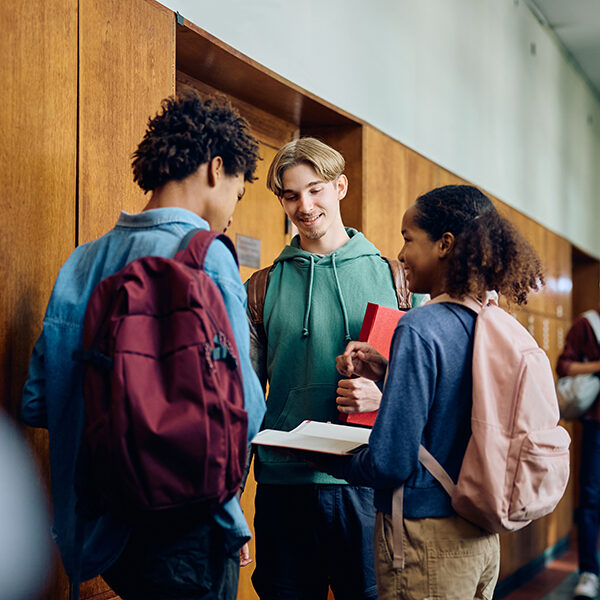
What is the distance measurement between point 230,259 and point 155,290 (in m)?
0.16

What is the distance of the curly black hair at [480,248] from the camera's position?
155 cm

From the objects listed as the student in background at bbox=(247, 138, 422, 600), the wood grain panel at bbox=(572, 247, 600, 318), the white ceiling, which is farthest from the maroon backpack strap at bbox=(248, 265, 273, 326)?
the wood grain panel at bbox=(572, 247, 600, 318)

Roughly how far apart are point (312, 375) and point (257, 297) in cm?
30

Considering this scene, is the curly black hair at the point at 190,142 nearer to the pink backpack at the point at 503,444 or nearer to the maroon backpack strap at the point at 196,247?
the maroon backpack strap at the point at 196,247

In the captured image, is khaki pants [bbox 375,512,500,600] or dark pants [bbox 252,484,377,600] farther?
dark pants [bbox 252,484,377,600]

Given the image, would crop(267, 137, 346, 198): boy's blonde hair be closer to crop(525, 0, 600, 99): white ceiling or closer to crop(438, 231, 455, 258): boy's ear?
crop(438, 231, 455, 258): boy's ear

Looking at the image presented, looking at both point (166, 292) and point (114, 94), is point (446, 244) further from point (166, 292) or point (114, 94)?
point (114, 94)

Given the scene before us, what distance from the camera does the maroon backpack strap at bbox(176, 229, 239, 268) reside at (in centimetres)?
129

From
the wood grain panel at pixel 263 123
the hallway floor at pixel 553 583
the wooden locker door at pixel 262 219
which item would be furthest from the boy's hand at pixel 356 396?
the hallway floor at pixel 553 583

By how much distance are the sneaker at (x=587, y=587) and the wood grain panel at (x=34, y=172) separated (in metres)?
3.73

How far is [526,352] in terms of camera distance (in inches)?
59.5

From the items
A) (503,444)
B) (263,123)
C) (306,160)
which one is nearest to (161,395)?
(503,444)

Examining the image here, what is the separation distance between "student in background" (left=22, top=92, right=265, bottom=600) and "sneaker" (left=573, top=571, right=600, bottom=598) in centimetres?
395

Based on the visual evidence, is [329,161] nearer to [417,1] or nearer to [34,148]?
[34,148]
